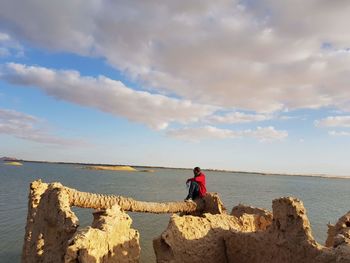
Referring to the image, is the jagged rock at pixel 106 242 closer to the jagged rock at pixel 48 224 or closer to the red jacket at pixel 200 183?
the jagged rock at pixel 48 224

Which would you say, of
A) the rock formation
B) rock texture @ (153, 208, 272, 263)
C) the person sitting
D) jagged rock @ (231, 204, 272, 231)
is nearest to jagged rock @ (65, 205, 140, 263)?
the rock formation

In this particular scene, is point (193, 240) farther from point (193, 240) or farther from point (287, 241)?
point (287, 241)

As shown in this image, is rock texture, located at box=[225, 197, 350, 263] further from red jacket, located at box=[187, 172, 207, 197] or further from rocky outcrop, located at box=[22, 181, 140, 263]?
red jacket, located at box=[187, 172, 207, 197]

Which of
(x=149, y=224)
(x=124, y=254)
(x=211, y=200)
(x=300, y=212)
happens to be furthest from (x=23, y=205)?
(x=300, y=212)

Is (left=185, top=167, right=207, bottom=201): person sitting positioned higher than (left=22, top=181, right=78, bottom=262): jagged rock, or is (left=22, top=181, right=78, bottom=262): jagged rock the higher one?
(left=185, top=167, right=207, bottom=201): person sitting

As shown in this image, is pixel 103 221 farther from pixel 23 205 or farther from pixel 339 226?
pixel 23 205

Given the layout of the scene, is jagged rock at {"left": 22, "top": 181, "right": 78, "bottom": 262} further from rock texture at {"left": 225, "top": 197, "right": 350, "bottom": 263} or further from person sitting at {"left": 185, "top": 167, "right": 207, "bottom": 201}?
person sitting at {"left": 185, "top": 167, "right": 207, "bottom": 201}

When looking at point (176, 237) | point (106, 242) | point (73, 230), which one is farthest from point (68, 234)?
point (176, 237)

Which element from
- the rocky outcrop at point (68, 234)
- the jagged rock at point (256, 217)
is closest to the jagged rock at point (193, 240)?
the rocky outcrop at point (68, 234)

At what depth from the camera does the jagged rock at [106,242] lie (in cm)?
529

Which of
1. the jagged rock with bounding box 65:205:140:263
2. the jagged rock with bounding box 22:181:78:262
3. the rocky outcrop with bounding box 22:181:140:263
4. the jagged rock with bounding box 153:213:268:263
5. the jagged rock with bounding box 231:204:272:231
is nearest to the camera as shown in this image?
the jagged rock with bounding box 65:205:140:263

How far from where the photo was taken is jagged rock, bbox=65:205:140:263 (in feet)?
17.4

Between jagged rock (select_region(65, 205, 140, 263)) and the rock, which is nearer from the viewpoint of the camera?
jagged rock (select_region(65, 205, 140, 263))

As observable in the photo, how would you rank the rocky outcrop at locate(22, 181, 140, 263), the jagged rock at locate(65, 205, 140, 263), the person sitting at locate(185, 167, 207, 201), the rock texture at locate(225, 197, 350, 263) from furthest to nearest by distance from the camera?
the person sitting at locate(185, 167, 207, 201), the rock texture at locate(225, 197, 350, 263), the rocky outcrop at locate(22, 181, 140, 263), the jagged rock at locate(65, 205, 140, 263)
